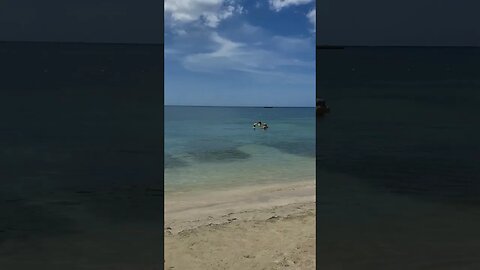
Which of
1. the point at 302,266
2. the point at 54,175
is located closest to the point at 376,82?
the point at 302,266

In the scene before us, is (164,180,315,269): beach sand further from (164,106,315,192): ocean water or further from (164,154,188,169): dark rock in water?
(164,154,188,169): dark rock in water

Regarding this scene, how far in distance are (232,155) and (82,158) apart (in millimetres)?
6326

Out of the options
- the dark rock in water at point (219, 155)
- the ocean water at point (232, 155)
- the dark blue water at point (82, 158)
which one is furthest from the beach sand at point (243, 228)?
the dark rock in water at point (219, 155)

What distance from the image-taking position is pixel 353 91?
242cm

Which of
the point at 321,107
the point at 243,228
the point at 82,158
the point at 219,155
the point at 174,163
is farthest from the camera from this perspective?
the point at 219,155

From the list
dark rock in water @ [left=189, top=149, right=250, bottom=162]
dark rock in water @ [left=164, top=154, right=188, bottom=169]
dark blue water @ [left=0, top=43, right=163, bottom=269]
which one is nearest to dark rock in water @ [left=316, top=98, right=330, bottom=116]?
dark blue water @ [left=0, top=43, right=163, bottom=269]

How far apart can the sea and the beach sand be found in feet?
2.79

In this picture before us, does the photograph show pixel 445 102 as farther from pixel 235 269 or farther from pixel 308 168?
pixel 308 168

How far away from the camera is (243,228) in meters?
4.13

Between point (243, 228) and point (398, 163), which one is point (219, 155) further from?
point (398, 163)

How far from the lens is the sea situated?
2.14m

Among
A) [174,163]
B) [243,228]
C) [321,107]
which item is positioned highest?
[321,107]

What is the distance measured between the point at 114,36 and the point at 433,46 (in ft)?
5.10

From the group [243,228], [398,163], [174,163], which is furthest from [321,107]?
[174,163]
